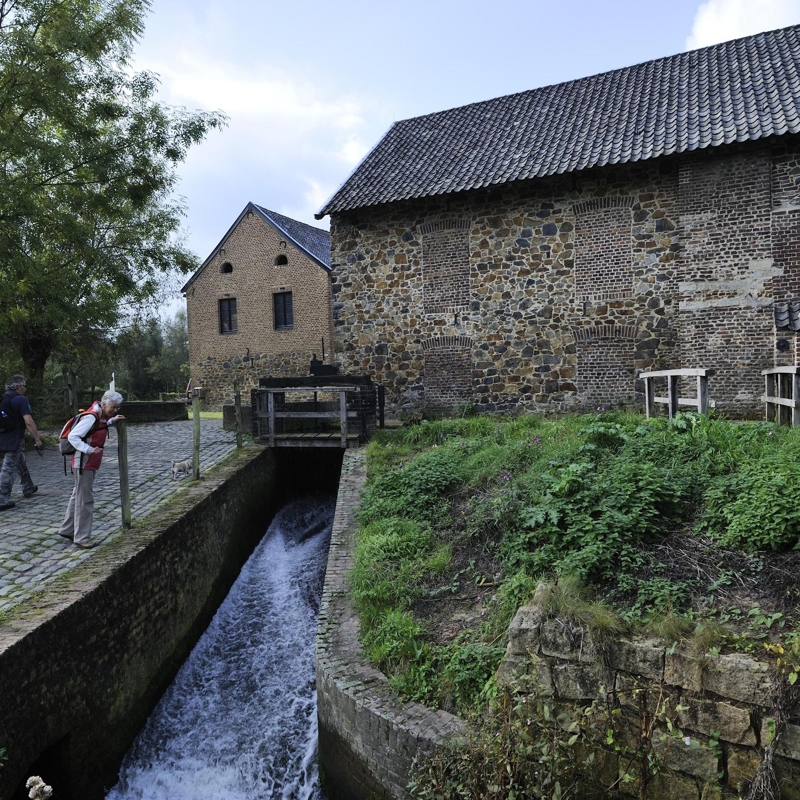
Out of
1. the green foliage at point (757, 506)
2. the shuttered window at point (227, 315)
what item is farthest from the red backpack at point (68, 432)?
the shuttered window at point (227, 315)

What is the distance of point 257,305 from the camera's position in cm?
2466

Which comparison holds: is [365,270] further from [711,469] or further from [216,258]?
[216,258]

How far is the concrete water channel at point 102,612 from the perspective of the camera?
158 inches

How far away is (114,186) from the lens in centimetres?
1093

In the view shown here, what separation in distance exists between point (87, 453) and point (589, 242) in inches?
389

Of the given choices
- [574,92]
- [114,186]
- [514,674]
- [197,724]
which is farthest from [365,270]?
[514,674]

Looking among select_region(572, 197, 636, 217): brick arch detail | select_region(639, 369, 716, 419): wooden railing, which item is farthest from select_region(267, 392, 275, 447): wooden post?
select_region(572, 197, 636, 217): brick arch detail

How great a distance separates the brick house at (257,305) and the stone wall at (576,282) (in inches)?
400

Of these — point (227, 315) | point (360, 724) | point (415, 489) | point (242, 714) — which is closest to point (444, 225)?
point (415, 489)

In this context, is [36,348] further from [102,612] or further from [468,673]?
[468,673]

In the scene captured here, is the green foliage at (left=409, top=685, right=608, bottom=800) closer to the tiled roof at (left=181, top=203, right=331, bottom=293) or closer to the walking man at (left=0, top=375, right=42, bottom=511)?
the walking man at (left=0, top=375, right=42, bottom=511)

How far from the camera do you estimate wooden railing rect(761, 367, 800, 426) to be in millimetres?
6703

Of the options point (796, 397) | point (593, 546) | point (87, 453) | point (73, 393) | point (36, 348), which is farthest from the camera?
point (73, 393)

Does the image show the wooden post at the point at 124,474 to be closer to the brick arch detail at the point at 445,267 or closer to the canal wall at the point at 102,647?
the canal wall at the point at 102,647
